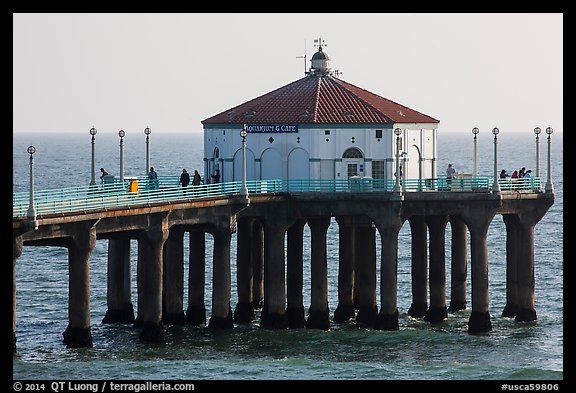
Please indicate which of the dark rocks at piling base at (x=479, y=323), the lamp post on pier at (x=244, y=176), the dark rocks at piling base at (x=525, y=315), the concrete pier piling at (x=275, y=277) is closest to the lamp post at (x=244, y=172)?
the lamp post on pier at (x=244, y=176)

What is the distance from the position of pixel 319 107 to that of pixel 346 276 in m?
7.82

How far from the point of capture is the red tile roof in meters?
79.2

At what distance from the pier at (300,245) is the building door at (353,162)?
220 cm

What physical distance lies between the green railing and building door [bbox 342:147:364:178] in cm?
214

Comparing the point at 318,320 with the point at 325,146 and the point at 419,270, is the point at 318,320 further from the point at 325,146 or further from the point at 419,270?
the point at 325,146

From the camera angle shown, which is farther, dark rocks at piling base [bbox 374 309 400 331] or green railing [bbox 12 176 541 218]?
dark rocks at piling base [bbox 374 309 400 331]

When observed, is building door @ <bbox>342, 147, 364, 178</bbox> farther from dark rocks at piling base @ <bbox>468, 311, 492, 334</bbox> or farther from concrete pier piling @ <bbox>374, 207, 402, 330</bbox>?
dark rocks at piling base @ <bbox>468, 311, 492, 334</bbox>

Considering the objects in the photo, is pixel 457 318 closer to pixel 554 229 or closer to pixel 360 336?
pixel 360 336

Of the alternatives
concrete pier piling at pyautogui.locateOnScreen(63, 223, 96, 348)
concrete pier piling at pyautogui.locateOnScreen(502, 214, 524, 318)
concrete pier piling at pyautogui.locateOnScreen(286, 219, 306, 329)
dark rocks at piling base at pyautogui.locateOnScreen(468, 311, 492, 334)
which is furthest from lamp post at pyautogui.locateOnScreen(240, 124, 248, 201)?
concrete pier piling at pyautogui.locateOnScreen(502, 214, 524, 318)

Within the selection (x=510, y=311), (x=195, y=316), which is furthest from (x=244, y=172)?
(x=510, y=311)

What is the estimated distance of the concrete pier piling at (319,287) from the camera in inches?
2992

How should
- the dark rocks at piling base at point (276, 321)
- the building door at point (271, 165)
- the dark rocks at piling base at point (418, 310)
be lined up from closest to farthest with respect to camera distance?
1. the dark rocks at piling base at point (276, 321)
2. the building door at point (271, 165)
3. the dark rocks at piling base at point (418, 310)

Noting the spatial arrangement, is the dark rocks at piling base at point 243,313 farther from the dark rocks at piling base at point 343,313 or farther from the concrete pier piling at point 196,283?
the dark rocks at piling base at point 343,313

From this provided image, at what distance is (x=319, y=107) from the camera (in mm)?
80312
